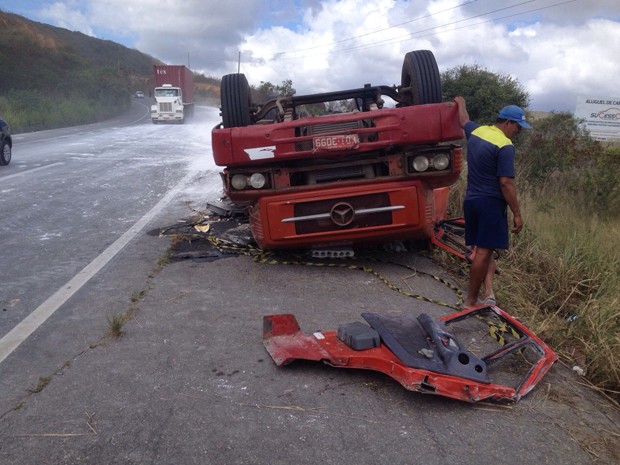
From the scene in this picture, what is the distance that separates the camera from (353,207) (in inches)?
211

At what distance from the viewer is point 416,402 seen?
119 inches

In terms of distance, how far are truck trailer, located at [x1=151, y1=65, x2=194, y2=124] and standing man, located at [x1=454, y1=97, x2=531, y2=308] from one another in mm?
36770

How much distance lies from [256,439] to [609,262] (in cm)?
445

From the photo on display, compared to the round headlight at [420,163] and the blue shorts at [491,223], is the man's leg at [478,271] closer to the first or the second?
the blue shorts at [491,223]

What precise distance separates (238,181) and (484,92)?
12.9 m

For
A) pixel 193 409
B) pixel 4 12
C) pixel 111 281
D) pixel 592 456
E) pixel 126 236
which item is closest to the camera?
pixel 592 456

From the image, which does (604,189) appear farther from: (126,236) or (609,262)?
(126,236)

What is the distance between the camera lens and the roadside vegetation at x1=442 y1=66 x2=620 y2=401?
3982 mm

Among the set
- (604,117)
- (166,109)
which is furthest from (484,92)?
(166,109)

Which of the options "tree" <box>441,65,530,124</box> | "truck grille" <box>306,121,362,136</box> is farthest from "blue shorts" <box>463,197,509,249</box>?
"tree" <box>441,65,530,124</box>

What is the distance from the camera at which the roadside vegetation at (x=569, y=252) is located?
3982mm

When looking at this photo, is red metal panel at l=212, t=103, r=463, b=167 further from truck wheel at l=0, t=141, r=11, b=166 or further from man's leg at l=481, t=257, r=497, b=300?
truck wheel at l=0, t=141, r=11, b=166

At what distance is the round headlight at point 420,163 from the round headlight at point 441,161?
9 cm

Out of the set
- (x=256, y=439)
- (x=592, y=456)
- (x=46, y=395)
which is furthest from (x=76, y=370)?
(x=592, y=456)
